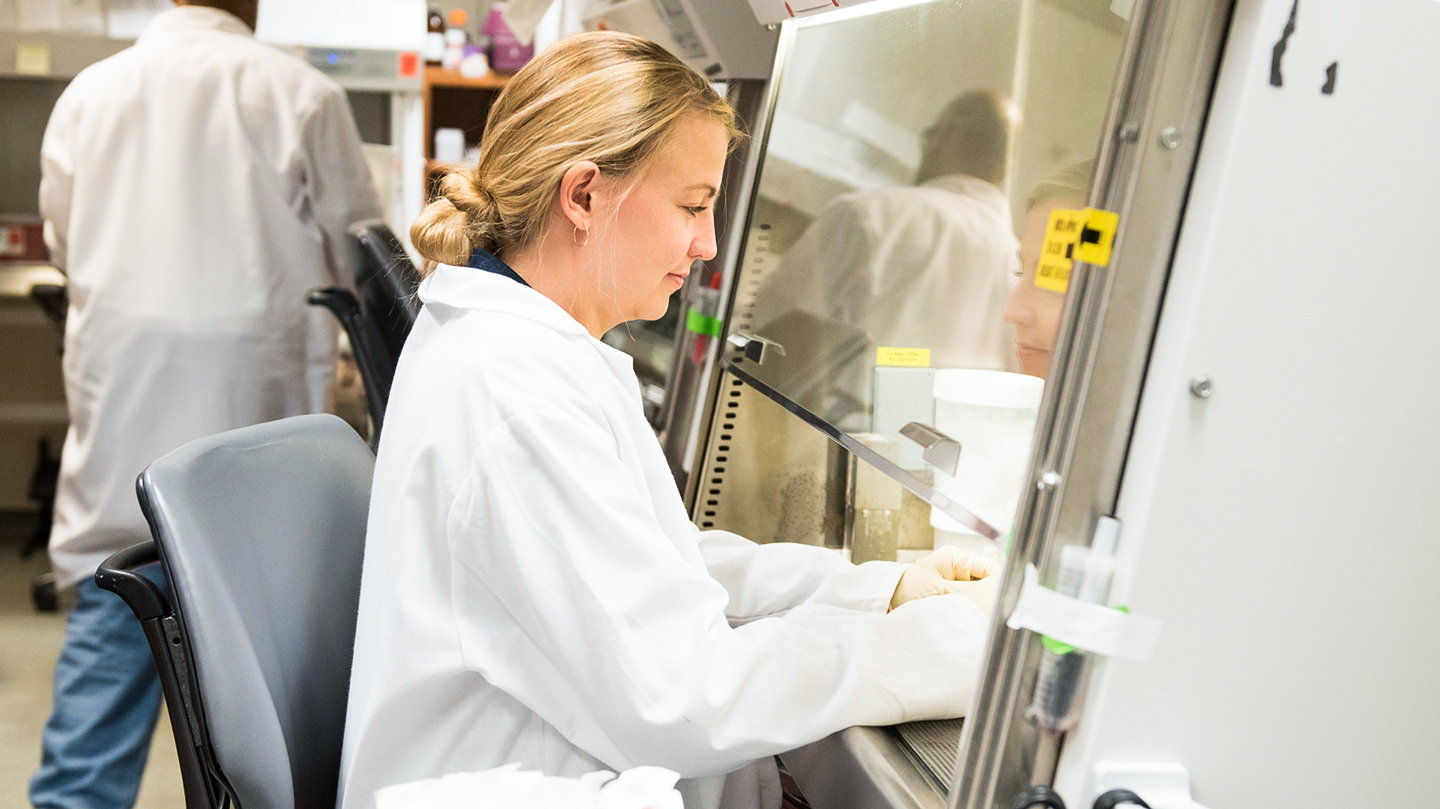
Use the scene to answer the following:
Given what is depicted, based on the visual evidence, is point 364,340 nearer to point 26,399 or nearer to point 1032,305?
point 1032,305

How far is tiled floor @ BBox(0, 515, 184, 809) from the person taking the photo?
2121 mm

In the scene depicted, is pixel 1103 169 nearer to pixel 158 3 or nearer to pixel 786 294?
pixel 786 294

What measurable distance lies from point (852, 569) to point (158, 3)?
3.49 meters

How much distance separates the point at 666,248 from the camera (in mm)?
958

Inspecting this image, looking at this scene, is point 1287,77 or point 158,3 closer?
point 1287,77

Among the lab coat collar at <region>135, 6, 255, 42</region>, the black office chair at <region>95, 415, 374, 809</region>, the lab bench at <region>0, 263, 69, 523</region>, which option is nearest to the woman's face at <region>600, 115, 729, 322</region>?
the black office chair at <region>95, 415, 374, 809</region>

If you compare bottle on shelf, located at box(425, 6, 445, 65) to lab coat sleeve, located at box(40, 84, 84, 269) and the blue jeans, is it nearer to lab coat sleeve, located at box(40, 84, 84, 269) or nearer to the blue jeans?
lab coat sleeve, located at box(40, 84, 84, 269)

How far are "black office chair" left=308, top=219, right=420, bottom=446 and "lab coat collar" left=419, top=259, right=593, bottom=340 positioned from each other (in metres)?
1.04

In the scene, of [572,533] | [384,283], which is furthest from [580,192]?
[384,283]

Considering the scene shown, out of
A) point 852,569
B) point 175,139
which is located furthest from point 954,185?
point 175,139

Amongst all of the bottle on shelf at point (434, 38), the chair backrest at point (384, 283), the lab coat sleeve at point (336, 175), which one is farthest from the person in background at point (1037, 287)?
the bottle on shelf at point (434, 38)

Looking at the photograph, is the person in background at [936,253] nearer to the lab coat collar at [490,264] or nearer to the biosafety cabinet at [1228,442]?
the biosafety cabinet at [1228,442]

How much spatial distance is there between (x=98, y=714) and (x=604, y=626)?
169 cm

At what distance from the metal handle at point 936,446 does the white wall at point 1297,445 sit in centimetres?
33
